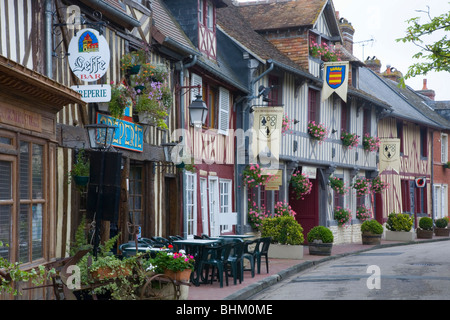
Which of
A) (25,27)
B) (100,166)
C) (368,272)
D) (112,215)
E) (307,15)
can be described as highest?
(307,15)

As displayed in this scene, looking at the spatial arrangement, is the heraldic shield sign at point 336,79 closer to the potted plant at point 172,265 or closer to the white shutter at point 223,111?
the white shutter at point 223,111

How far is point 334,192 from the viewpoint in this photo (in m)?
23.8

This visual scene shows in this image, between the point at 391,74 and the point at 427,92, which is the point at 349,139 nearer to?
the point at 391,74

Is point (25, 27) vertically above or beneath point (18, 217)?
above

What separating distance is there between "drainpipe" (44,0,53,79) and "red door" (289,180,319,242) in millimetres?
14195

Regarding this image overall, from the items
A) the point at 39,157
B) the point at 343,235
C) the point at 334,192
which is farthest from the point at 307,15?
the point at 39,157

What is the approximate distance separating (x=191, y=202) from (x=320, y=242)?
4810mm

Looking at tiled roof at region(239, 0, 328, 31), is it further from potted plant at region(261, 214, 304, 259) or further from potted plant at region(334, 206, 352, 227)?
potted plant at region(261, 214, 304, 259)

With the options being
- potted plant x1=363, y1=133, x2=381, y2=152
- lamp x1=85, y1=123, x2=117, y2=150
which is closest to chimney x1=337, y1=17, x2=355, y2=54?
potted plant x1=363, y1=133, x2=381, y2=152

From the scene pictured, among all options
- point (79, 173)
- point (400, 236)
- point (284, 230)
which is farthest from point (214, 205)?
point (400, 236)

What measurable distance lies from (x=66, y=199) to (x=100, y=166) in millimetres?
1119

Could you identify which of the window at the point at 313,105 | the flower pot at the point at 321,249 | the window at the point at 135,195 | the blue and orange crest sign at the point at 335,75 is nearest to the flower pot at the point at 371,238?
the window at the point at 313,105

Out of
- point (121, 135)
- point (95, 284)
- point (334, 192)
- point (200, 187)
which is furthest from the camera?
point (334, 192)

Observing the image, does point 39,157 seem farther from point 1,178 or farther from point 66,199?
point 66,199
